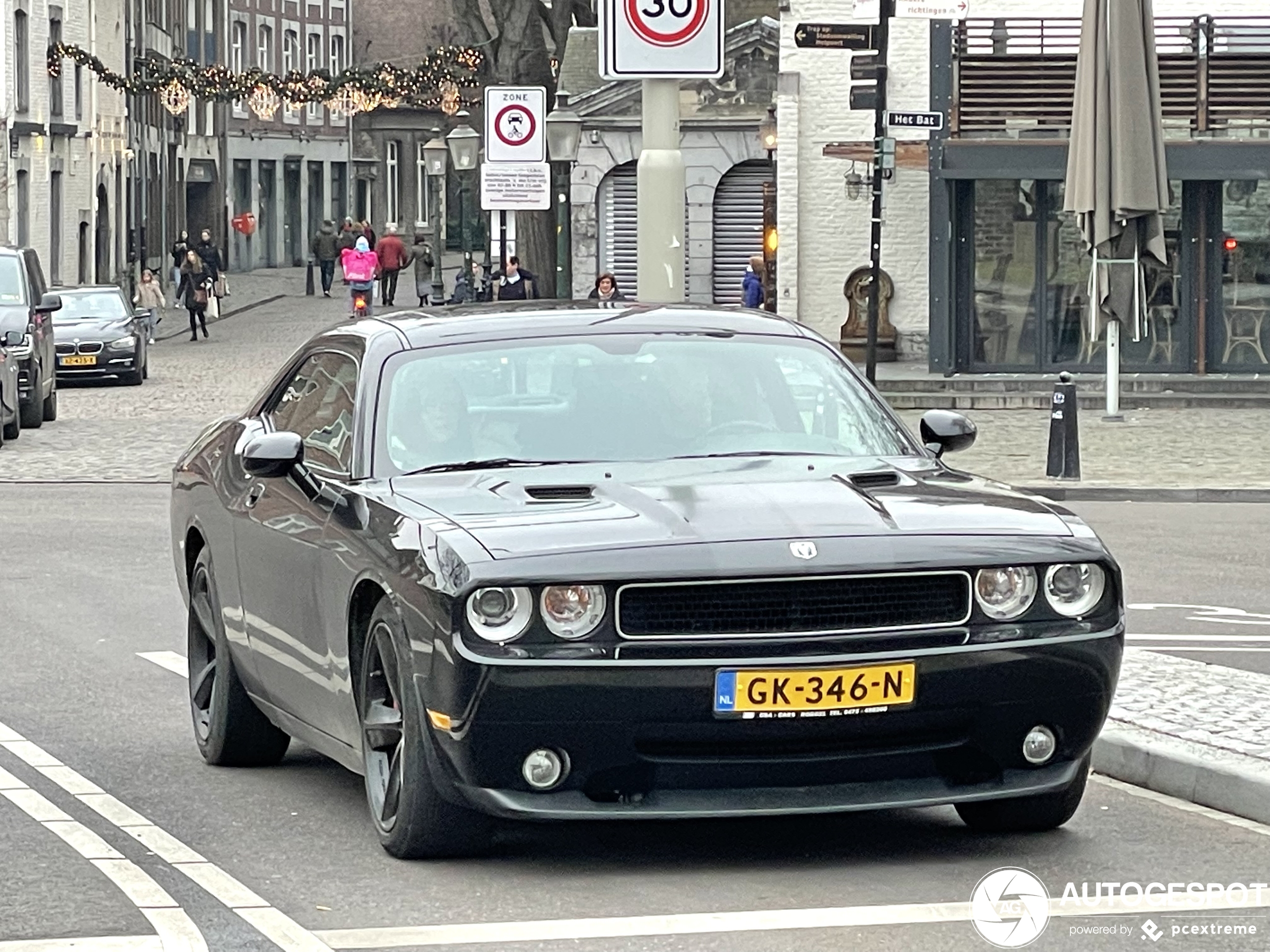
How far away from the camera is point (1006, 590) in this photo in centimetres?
652

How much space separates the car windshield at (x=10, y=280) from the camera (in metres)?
28.2

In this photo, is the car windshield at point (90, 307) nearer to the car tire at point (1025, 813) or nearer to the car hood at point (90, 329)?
the car hood at point (90, 329)

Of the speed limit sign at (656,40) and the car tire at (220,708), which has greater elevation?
the speed limit sign at (656,40)

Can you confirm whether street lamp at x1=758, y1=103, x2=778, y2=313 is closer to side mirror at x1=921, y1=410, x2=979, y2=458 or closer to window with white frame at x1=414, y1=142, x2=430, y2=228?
side mirror at x1=921, y1=410, x2=979, y2=458

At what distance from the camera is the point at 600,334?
7.77m

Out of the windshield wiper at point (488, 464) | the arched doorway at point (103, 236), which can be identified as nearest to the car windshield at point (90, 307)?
the arched doorway at point (103, 236)

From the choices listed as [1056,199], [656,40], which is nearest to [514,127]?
[1056,199]

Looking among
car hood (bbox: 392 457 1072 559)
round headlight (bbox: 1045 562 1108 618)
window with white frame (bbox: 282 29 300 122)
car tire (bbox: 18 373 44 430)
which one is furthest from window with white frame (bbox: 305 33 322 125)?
round headlight (bbox: 1045 562 1108 618)

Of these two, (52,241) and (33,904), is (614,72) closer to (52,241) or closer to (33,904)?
(33,904)

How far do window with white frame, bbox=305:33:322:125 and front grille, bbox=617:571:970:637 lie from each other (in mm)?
81572

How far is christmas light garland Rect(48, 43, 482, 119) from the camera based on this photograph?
4712 cm

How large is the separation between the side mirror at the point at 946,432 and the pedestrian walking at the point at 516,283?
2772cm

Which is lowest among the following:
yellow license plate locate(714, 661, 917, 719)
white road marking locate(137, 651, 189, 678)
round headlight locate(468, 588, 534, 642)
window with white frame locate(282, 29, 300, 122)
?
white road marking locate(137, 651, 189, 678)

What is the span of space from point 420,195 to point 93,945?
89.2 m
